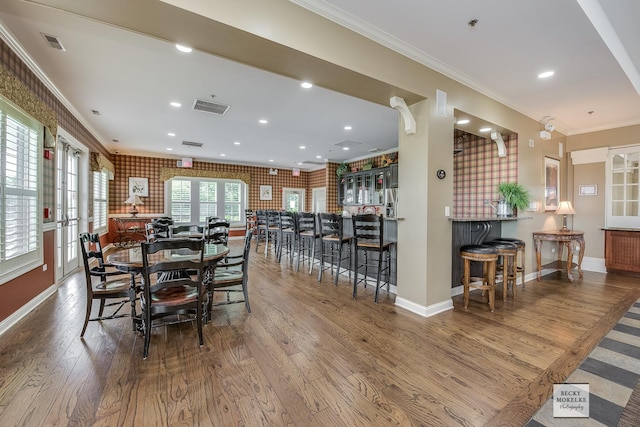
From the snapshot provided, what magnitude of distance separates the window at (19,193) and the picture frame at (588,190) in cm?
844

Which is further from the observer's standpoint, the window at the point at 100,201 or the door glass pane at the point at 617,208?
the window at the point at 100,201

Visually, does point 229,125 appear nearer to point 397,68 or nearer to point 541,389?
point 397,68

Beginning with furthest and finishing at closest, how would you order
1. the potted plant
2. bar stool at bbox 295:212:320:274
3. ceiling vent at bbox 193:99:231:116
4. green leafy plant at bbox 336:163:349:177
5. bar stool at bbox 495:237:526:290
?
green leafy plant at bbox 336:163:349:177 < bar stool at bbox 295:212:320:274 < ceiling vent at bbox 193:99:231:116 < the potted plant < bar stool at bbox 495:237:526:290

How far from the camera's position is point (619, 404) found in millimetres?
1581

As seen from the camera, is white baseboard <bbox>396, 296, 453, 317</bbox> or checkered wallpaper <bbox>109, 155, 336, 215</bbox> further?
checkered wallpaper <bbox>109, 155, 336, 215</bbox>

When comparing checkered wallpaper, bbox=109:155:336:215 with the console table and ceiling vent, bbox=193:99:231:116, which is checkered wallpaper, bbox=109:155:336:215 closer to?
ceiling vent, bbox=193:99:231:116

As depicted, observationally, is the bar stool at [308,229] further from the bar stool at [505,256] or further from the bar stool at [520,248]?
the bar stool at [520,248]

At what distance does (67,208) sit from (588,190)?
936cm

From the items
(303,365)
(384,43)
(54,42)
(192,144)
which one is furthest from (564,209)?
(192,144)

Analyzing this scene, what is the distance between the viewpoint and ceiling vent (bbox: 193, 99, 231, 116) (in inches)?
162

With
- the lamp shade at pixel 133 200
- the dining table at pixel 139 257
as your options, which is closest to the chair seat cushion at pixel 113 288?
the dining table at pixel 139 257

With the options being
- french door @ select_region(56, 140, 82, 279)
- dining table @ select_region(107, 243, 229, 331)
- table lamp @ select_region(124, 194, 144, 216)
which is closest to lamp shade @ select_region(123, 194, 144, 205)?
table lamp @ select_region(124, 194, 144, 216)

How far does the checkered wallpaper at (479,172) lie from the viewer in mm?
4214

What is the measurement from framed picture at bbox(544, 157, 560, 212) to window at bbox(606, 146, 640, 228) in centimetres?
84
